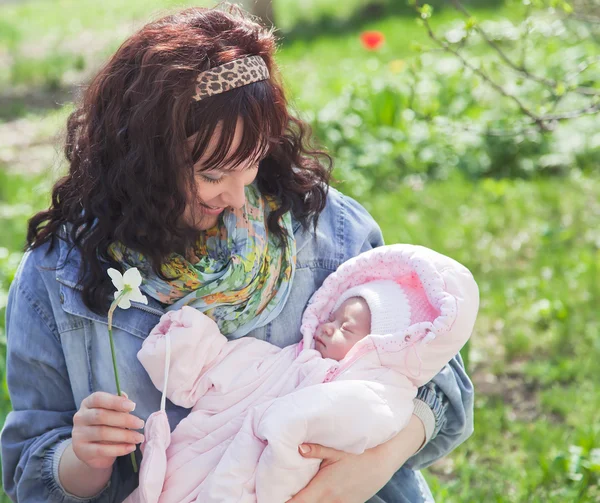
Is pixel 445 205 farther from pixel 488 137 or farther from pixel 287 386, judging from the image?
pixel 287 386

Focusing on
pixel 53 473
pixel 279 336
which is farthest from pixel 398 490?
pixel 53 473

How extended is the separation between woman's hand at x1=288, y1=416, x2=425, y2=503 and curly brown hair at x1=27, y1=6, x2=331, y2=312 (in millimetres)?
553

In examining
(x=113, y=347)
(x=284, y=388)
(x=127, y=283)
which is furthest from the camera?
(x=284, y=388)

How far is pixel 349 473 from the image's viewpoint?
1.60m

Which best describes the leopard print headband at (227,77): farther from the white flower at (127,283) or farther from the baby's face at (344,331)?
the baby's face at (344,331)

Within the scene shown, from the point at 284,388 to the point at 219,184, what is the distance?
455 millimetres

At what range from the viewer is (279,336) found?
1.84 m

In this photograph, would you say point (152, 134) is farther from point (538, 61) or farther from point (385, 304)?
point (538, 61)

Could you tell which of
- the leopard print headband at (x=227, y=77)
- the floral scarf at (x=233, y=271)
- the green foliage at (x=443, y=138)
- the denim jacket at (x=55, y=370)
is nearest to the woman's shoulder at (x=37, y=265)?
the denim jacket at (x=55, y=370)

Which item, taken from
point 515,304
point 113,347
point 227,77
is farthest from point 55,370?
point 515,304

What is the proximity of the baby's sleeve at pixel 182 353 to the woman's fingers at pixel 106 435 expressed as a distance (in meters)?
0.17

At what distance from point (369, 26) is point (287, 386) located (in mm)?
8136

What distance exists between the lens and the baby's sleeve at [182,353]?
5.28 feet

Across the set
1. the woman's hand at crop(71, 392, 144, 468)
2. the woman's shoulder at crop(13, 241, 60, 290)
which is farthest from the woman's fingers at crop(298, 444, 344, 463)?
the woman's shoulder at crop(13, 241, 60, 290)
